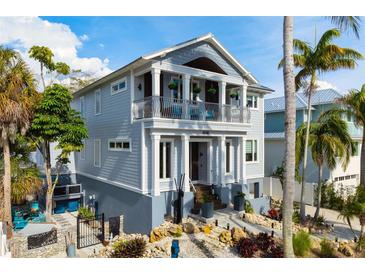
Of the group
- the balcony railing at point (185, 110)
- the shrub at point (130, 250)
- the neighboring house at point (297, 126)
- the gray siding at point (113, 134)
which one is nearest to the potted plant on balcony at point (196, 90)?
the balcony railing at point (185, 110)

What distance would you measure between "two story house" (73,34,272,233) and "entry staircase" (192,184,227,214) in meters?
0.33

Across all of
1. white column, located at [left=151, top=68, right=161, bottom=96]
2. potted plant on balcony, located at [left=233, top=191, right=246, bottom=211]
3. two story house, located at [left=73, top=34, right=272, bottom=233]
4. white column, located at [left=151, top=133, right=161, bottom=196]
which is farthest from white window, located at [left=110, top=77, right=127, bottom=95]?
potted plant on balcony, located at [left=233, top=191, right=246, bottom=211]

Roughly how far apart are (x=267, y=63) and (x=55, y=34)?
12.0 m

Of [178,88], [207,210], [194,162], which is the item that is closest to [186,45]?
[178,88]

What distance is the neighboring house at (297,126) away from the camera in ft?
61.0

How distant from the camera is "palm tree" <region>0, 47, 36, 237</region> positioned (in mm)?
10972

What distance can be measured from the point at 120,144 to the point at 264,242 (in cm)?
855

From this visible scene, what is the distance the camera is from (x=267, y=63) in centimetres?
1393

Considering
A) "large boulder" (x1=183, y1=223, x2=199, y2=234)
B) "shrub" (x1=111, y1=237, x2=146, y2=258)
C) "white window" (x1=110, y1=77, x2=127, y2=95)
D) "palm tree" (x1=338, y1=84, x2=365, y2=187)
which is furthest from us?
"palm tree" (x1=338, y1=84, x2=365, y2=187)

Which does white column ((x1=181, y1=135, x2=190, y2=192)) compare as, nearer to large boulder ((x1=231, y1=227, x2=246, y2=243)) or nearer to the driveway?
large boulder ((x1=231, y1=227, x2=246, y2=243))

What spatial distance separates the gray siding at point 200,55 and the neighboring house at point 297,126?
830cm

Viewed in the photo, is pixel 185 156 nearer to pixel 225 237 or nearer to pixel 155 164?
pixel 155 164
